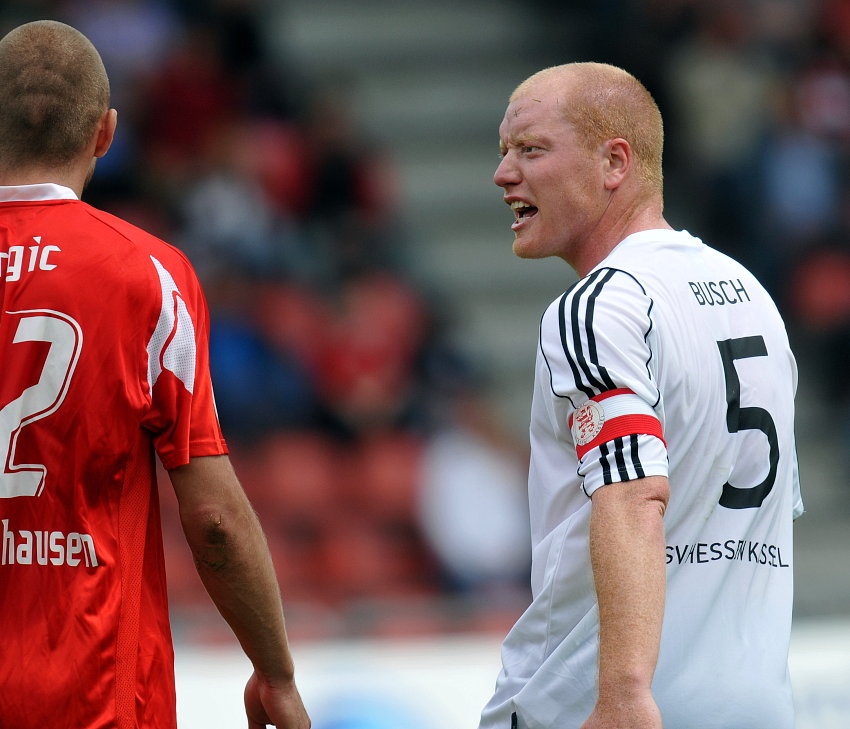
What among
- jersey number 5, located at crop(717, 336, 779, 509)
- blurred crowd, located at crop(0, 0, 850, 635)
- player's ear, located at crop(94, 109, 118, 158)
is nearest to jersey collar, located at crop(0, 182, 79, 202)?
player's ear, located at crop(94, 109, 118, 158)

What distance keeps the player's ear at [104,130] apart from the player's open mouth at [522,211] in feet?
3.01

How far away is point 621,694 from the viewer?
98.0 inches

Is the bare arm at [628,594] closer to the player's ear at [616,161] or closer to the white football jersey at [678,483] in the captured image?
the white football jersey at [678,483]

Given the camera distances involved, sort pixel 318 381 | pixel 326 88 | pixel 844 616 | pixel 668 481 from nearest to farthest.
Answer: pixel 668 481 → pixel 844 616 → pixel 318 381 → pixel 326 88

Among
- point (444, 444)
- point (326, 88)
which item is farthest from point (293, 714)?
point (326, 88)

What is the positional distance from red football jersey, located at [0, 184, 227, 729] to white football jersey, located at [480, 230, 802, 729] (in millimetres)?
774

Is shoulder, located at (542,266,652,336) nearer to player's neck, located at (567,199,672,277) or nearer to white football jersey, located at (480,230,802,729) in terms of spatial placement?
white football jersey, located at (480,230,802,729)

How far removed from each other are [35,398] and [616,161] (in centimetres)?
136

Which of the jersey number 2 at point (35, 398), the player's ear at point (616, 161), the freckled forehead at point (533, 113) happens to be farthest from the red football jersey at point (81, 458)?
the player's ear at point (616, 161)

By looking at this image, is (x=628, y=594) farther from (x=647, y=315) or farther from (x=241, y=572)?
(x=241, y=572)

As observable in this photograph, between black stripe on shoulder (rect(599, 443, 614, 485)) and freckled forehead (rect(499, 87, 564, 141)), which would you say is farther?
freckled forehead (rect(499, 87, 564, 141))

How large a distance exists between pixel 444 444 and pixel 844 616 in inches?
97.9

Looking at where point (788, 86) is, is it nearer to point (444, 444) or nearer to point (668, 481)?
point (444, 444)

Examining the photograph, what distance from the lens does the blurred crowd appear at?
26.8 ft
